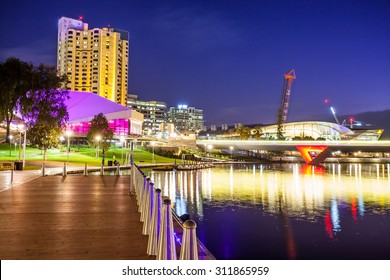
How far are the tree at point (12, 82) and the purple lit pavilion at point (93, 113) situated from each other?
70.1 meters

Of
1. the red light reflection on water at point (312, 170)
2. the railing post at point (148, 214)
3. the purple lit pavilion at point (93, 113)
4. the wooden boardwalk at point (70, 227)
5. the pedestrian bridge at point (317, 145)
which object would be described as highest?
the purple lit pavilion at point (93, 113)

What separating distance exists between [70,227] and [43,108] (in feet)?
153

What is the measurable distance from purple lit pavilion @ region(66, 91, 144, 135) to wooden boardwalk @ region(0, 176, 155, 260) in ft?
350

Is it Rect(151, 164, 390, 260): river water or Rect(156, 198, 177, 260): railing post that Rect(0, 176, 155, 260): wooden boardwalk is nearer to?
Rect(156, 198, 177, 260): railing post

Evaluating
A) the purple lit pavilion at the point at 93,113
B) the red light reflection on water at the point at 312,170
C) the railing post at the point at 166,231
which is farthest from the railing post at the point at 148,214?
the purple lit pavilion at the point at 93,113

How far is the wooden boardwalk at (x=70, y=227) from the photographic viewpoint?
787 cm

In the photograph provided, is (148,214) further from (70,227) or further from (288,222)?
(288,222)

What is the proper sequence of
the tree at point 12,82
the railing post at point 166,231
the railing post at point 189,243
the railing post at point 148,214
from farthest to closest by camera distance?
the tree at point 12,82, the railing post at point 148,214, the railing post at point 166,231, the railing post at point 189,243

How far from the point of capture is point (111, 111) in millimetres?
136375

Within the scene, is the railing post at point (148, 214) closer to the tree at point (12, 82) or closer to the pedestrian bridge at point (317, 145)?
the tree at point (12, 82)

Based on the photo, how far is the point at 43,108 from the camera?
5288cm

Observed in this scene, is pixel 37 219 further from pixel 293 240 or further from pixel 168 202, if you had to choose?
pixel 293 240
